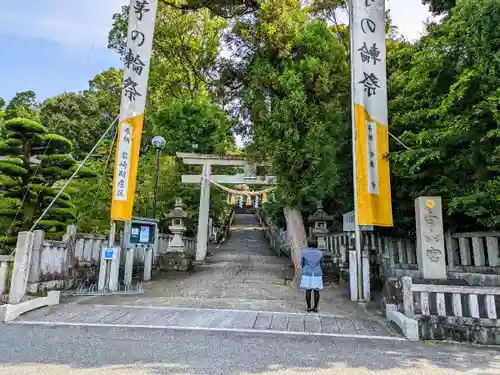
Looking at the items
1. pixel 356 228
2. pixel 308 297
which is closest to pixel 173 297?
pixel 308 297

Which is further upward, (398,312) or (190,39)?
(190,39)

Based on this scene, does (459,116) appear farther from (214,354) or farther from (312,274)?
(214,354)

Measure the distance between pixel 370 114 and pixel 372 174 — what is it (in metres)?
1.43

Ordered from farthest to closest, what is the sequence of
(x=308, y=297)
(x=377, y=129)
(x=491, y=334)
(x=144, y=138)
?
(x=144, y=138), (x=377, y=129), (x=308, y=297), (x=491, y=334)

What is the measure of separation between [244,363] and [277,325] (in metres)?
1.85

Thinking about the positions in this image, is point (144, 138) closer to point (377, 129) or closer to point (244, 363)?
point (377, 129)

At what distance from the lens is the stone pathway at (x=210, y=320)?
544 centimetres

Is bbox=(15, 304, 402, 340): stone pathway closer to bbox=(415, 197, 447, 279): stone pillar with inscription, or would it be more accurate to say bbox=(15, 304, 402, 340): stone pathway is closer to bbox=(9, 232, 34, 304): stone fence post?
bbox=(9, 232, 34, 304): stone fence post

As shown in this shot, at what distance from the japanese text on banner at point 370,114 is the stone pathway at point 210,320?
8.73ft

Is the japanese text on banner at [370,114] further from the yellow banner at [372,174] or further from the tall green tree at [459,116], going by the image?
the tall green tree at [459,116]

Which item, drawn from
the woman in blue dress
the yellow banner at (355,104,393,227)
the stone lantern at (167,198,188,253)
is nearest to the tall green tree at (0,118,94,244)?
the stone lantern at (167,198,188,253)

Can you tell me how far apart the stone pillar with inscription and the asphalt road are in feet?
7.72

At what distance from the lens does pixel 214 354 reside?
4.17 m

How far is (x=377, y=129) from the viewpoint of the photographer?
27.2ft
